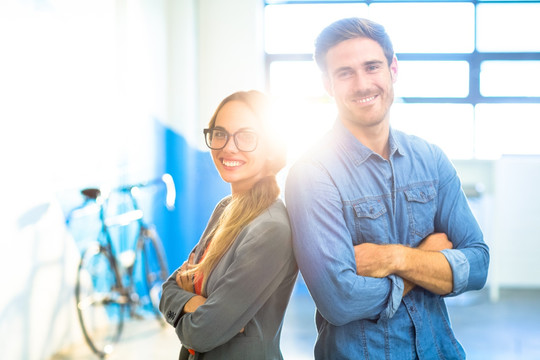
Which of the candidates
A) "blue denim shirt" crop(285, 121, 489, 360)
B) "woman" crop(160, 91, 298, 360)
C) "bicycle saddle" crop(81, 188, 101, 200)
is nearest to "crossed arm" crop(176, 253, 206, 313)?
"woman" crop(160, 91, 298, 360)

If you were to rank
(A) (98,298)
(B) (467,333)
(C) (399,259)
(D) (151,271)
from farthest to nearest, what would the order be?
(D) (151,271) < (B) (467,333) < (A) (98,298) < (C) (399,259)

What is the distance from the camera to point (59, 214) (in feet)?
10.6

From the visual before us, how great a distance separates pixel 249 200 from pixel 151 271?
3341mm

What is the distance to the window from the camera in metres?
5.52

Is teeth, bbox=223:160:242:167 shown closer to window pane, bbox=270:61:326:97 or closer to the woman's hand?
the woman's hand

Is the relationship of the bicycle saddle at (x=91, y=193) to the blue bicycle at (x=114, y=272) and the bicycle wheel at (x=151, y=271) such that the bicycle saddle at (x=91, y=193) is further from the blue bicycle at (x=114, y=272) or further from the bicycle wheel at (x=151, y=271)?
the bicycle wheel at (x=151, y=271)

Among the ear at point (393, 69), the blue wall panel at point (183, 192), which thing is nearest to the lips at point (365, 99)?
the ear at point (393, 69)

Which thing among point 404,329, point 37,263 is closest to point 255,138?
point 404,329

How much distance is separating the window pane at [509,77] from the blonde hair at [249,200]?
15.5 ft

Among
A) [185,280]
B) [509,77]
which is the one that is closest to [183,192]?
[509,77]

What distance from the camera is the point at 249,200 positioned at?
52.9 inches

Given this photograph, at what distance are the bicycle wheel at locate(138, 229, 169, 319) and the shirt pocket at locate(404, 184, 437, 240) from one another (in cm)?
291

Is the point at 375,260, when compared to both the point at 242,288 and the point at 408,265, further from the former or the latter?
the point at 242,288

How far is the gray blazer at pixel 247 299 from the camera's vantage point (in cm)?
121
